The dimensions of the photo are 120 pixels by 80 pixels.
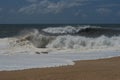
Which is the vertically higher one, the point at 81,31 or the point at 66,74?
the point at 81,31

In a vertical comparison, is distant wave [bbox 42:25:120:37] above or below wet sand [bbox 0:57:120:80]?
above

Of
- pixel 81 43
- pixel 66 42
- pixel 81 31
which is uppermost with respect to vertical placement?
pixel 81 31

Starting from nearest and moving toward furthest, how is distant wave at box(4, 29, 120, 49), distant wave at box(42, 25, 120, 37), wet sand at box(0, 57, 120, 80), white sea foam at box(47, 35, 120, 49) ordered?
wet sand at box(0, 57, 120, 80) → distant wave at box(4, 29, 120, 49) → white sea foam at box(47, 35, 120, 49) → distant wave at box(42, 25, 120, 37)

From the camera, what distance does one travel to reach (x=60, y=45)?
26.2 metres

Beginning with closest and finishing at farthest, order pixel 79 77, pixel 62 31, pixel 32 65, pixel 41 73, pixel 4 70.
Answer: pixel 79 77
pixel 41 73
pixel 4 70
pixel 32 65
pixel 62 31

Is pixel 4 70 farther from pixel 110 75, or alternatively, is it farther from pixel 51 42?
pixel 51 42

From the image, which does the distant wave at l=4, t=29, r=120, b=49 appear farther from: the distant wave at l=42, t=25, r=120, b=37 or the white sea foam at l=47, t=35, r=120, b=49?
the distant wave at l=42, t=25, r=120, b=37

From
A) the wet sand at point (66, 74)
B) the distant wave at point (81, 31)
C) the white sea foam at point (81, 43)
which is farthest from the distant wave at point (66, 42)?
the distant wave at point (81, 31)

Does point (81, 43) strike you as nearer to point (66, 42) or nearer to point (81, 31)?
point (66, 42)

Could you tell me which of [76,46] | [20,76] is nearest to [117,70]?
[20,76]

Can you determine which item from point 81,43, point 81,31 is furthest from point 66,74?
point 81,31

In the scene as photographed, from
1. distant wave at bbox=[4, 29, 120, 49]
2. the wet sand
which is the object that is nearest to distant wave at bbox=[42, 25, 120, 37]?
distant wave at bbox=[4, 29, 120, 49]

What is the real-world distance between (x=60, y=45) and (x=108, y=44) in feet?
11.9

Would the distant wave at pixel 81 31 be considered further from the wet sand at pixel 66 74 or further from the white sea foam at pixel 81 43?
the wet sand at pixel 66 74
